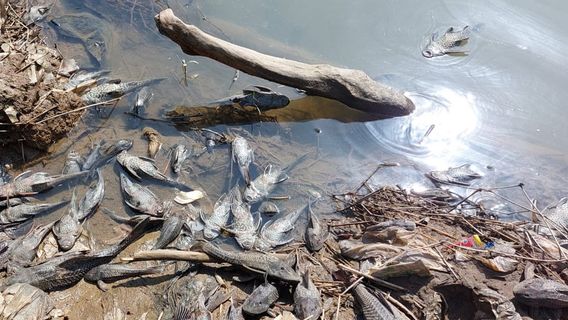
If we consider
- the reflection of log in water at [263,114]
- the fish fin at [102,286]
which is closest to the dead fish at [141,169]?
the reflection of log in water at [263,114]

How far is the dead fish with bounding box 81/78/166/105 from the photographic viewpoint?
5.93m

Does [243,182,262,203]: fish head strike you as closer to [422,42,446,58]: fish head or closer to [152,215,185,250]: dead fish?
[152,215,185,250]: dead fish

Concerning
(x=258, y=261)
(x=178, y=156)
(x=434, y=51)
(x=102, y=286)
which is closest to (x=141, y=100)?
(x=178, y=156)

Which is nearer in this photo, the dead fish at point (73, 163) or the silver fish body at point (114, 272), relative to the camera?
the silver fish body at point (114, 272)

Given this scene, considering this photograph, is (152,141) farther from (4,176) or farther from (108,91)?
(4,176)

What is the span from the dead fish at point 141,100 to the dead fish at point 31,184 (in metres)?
1.24

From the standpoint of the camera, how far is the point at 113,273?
434 cm

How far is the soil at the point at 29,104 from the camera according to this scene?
5.13 metres

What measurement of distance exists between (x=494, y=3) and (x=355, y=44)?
→ 255 centimetres

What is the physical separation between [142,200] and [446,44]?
4.93 meters

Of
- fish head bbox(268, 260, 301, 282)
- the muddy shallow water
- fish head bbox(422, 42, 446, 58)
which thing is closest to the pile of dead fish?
fish head bbox(268, 260, 301, 282)

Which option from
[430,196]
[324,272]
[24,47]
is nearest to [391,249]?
[324,272]

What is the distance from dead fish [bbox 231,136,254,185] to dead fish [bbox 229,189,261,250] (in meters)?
0.34

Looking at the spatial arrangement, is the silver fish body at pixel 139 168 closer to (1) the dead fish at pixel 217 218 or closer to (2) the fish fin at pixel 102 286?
(1) the dead fish at pixel 217 218
